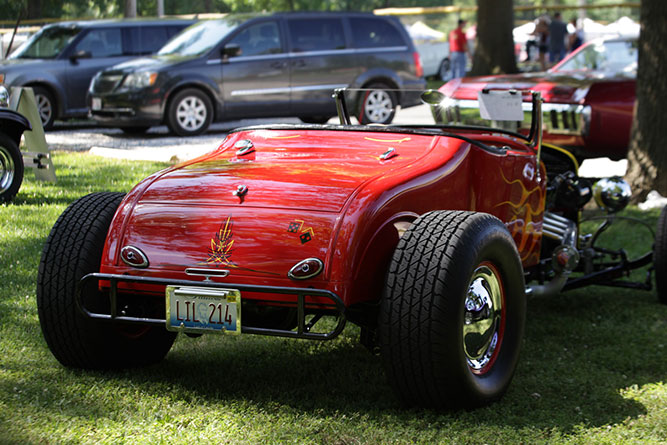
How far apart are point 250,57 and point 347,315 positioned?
11441 millimetres

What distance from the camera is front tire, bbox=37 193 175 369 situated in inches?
161

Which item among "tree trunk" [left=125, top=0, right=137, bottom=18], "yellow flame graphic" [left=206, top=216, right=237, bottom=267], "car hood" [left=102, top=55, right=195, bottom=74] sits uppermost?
"tree trunk" [left=125, top=0, right=137, bottom=18]

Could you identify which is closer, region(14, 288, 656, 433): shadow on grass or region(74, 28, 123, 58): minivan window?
region(14, 288, 656, 433): shadow on grass

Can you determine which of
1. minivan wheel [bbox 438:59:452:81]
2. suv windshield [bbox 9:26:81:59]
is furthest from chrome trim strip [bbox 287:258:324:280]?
minivan wheel [bbox 438:59:452:81]

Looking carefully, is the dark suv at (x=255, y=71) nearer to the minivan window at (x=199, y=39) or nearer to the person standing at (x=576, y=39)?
the minivan window at (x=199, y=39)

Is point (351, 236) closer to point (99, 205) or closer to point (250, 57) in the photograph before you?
point (99, 205)

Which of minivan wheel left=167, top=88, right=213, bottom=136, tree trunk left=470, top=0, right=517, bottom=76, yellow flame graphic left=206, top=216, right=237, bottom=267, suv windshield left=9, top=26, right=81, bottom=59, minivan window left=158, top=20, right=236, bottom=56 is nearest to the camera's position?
yellow flame graphic left=206, top=216, right=237, bottom=267

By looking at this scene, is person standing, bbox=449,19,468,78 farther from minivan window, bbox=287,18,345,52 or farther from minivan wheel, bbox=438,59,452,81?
minivan window, bbox=287,18,345,52

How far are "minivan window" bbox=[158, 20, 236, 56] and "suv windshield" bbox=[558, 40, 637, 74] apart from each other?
18.5 feet

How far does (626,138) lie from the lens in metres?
9.96

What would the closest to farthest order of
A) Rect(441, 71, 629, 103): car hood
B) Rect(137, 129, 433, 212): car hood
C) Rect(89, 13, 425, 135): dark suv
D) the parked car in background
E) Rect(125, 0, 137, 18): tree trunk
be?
Rect(137, 129, 433, 212): car hood → Rect(441, 71, 629, 103): car hood → Rect(89, 13, 425, 135): dark suv → Rect(125, 0, 137, 18): tree trunk → the parked car in background

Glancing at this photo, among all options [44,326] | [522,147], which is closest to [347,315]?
[44,326]

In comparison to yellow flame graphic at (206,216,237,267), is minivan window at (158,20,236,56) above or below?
above

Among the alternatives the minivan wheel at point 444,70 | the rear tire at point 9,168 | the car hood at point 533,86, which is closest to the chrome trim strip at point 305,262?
the rear tire at point 9,168
